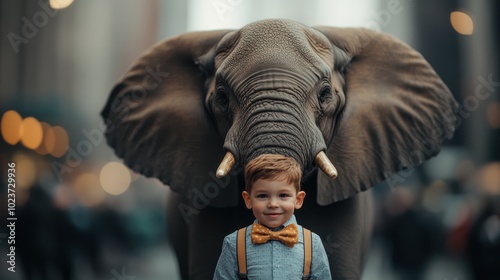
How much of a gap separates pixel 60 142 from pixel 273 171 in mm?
7237

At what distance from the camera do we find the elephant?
12.1 ft

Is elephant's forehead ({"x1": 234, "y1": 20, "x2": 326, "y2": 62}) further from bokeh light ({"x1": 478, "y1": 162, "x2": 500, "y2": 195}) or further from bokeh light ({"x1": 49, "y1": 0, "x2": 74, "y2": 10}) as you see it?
bokeh light ({"x1": 478, "y1": 162, "x2": 500, "y2": 195})

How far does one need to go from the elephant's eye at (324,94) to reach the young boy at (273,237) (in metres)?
1.05

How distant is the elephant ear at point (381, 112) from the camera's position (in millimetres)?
4121

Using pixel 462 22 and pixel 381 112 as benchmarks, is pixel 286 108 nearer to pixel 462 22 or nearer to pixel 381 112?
pixel 381 112

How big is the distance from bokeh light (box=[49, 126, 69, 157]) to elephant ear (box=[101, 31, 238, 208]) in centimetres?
488

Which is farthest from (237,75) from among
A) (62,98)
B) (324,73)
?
(62,98)

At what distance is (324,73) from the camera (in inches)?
149

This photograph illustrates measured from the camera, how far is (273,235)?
2.75m

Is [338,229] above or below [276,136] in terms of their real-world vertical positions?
below

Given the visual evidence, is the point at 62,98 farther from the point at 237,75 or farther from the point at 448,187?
the point at 237,75
